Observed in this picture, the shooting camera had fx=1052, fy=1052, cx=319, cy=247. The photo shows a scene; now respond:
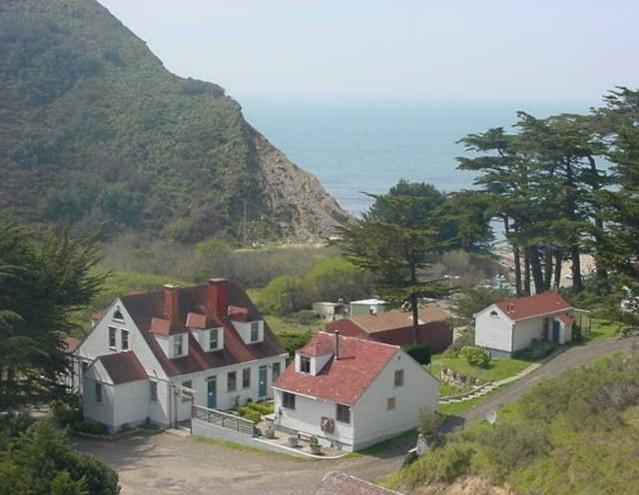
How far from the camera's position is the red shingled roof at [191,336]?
3950 centimetres

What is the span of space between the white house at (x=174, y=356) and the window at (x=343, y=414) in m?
6.28

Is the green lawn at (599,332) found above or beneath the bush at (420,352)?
above

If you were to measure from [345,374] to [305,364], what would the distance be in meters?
1.67

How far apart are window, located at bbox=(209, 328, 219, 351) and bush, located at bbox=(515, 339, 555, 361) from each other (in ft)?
40.2

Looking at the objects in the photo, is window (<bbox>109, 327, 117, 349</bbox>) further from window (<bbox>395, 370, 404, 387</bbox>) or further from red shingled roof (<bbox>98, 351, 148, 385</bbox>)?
window (<bbox>395, 370, 404, 387</bbox>)

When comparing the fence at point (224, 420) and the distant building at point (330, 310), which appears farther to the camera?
the distant building at point (330, 310)

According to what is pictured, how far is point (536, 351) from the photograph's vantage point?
43000 millimetres

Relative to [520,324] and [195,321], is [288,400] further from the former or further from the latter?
[520,324]

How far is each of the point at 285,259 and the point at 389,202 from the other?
28224mm

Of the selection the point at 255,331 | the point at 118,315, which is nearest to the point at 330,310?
the point at 255,331

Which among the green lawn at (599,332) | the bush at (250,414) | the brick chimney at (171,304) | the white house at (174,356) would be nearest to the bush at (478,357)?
the green lawn at (599,332)

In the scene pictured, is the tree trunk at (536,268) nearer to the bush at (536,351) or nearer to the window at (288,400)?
the bush at (536,351)

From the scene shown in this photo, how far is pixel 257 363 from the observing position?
1646 inches

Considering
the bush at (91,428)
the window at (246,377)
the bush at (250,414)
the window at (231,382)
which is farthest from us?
the window at (246,377)
